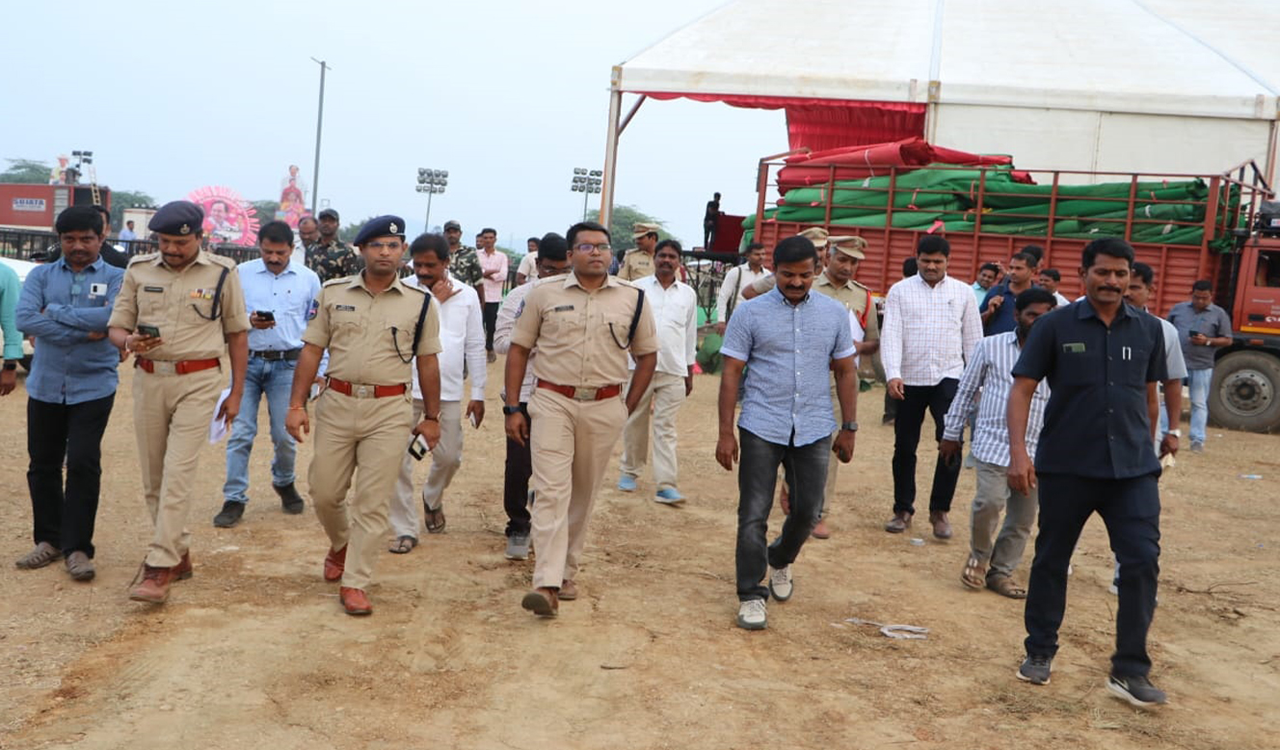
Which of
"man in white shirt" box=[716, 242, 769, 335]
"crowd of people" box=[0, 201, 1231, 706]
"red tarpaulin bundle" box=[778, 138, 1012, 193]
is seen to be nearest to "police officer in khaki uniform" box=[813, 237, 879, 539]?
"crowd of people" box=[0, 201, 1231, 706]

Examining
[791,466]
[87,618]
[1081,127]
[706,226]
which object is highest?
[1081,127]

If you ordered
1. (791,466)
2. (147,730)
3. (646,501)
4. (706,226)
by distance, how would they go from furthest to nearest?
1. (706,226)
2. (646,501)
3. (791,466)
4. (147,730)

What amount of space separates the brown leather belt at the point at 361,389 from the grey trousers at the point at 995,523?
323 cm

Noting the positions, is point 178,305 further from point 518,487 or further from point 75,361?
point 518,487

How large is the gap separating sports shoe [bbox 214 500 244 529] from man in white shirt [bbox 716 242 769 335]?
4.30 m

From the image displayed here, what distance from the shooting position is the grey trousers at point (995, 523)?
6754 mm

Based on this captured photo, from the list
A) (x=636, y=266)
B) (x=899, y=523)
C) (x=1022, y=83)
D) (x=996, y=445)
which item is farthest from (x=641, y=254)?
(x=1022, y=83)

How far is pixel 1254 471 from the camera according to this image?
12000 millimetres

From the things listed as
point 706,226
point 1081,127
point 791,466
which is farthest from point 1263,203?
point 791,466

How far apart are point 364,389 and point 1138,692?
3606 millimetres

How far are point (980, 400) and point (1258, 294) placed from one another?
358 inches

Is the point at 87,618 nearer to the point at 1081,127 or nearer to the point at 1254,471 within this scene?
the point at 1254,471

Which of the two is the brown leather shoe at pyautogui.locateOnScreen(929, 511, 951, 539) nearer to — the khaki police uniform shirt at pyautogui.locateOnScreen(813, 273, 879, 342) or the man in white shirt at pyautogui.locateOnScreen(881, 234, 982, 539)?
the man in white shirt at pyautogui.locateOnScreen(881, 234, 982, 539)

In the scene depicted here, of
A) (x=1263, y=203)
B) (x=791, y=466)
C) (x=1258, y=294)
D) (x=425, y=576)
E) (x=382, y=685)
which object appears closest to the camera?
(x=382, y=685)
